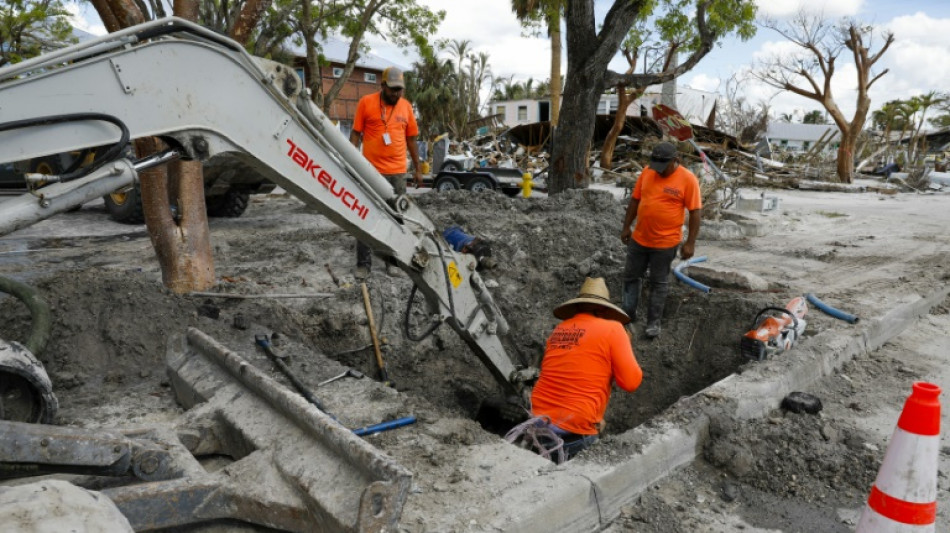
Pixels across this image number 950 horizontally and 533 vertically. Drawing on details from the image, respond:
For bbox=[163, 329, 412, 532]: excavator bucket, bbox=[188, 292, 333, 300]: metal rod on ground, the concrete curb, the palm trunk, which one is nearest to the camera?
bbox=[163, 329, 412, 532]: excavator bucket

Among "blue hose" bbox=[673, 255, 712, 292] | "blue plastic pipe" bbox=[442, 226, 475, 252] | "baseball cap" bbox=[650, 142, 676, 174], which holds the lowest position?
"blue hose" bbox=[673, 255, 712, 292]

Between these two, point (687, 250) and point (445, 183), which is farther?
point (445, 183)

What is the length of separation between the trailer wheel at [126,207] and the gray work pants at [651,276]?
302 inches

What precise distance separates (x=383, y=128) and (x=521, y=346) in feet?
8.36

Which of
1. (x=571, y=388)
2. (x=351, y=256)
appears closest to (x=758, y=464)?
(x=571, y=388)

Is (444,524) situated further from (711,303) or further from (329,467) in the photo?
(711,303)

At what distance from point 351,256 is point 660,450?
4.82 m

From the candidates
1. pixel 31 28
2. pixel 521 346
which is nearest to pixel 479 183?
pixel 521 346

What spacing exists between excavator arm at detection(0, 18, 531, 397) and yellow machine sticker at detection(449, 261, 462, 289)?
0.03 metres

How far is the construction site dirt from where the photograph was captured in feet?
9.89

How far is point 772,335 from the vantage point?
4.88 metres

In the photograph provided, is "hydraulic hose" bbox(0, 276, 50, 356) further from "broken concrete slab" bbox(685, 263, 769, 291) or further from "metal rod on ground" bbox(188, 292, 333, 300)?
"broken concrete slab" bbox(685, 263, 769, 291)

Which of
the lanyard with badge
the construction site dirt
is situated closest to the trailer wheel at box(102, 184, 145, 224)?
the construction site dirt

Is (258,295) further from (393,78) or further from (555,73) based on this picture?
(555,73)
